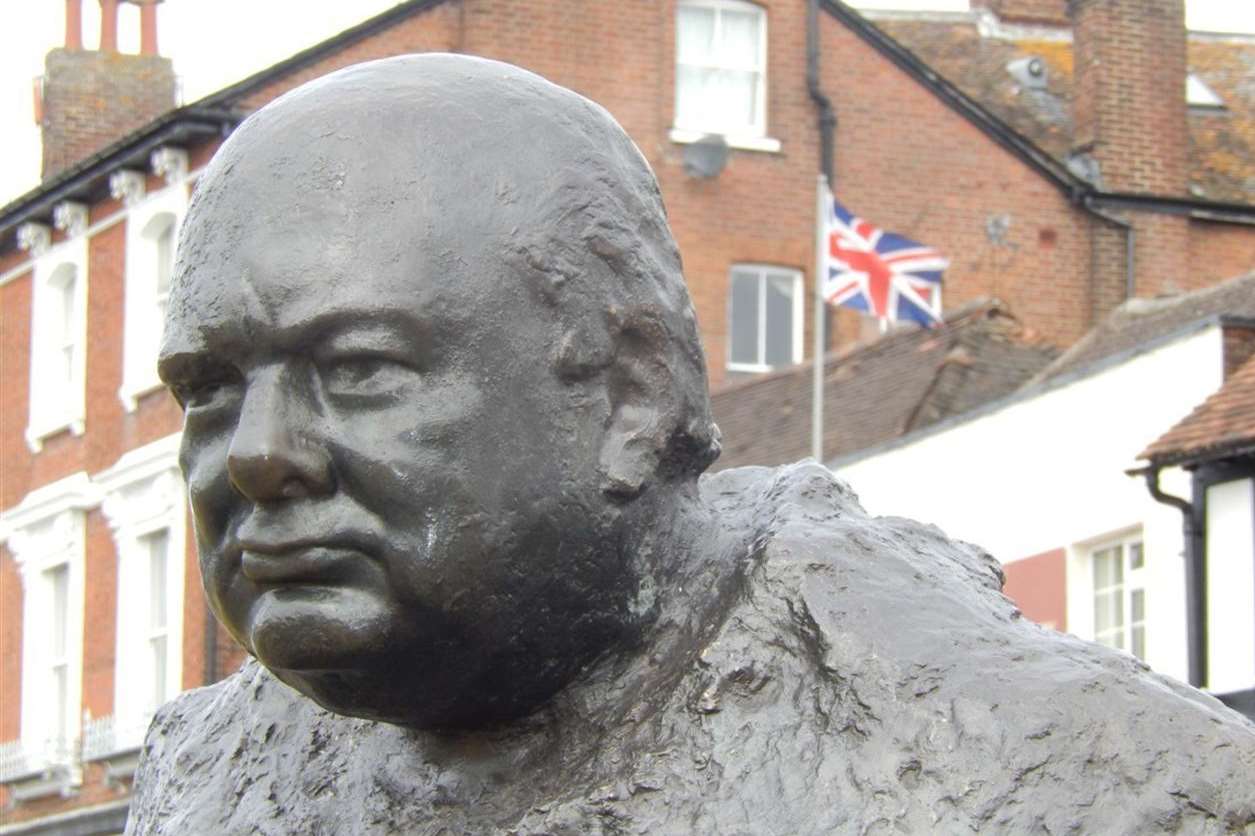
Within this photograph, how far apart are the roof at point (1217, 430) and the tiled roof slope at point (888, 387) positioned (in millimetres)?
5110

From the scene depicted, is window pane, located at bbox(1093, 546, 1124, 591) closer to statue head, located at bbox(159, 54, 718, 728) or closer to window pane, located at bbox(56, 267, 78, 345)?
window pane, located at bbox(56, 267, 78, 345)

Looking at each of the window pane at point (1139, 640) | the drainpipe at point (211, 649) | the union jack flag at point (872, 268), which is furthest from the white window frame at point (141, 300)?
the window pane at point (1139, 640)

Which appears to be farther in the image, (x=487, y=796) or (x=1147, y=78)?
(x=1147, y=78)

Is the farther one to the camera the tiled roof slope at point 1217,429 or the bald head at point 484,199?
the tiled roof slope at point 1217,429

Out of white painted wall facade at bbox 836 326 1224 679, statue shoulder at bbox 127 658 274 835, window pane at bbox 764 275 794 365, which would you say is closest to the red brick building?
window pane at bbox 764 275 794 365

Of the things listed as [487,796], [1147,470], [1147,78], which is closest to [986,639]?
[487,796]

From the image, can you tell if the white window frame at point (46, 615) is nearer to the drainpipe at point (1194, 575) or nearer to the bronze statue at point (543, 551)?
the drainpipe at point (1194, 575)

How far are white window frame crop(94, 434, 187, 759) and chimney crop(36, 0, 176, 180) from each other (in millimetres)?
3240

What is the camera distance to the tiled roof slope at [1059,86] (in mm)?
35312

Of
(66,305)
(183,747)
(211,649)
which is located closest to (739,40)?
(66,305)

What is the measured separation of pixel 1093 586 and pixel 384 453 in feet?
65.7

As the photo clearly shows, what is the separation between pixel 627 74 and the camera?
3219 cm

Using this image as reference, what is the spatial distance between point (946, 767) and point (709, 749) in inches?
11.6

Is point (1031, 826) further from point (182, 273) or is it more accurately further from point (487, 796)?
point (182, 273)
